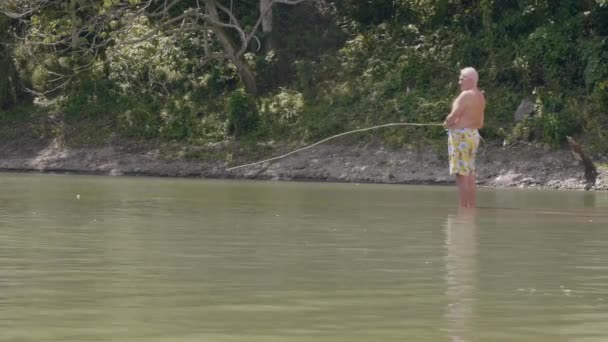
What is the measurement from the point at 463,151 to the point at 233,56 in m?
15.5

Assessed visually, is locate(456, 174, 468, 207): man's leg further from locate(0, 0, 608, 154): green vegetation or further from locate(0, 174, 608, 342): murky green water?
locate(0, 0, 608, 154): green vegetation

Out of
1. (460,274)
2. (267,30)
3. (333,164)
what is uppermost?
(267,30)

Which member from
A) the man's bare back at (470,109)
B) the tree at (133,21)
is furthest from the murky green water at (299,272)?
the tree at (133,21)

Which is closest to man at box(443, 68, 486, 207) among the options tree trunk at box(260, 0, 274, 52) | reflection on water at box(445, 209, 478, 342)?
reflection on water at box(445, 209, 478, 342)

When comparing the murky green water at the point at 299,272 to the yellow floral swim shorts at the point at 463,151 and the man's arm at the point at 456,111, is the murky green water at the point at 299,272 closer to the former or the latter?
the yellow floral swim shorts at the point at 463,151

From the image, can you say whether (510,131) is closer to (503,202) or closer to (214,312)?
(503,202)

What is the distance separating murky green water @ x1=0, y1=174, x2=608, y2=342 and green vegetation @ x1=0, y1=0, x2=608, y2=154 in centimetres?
1155

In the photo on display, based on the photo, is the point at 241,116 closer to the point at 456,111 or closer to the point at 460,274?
the point at 456,111

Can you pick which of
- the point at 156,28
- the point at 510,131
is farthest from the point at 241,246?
the point at 156,28

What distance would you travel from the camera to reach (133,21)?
107ft

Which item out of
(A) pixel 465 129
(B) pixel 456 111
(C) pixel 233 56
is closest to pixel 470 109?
(B) pixel 456 111

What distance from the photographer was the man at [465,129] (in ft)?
57.1

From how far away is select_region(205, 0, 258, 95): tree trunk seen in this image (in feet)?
106

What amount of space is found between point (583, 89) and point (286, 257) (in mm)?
18894
